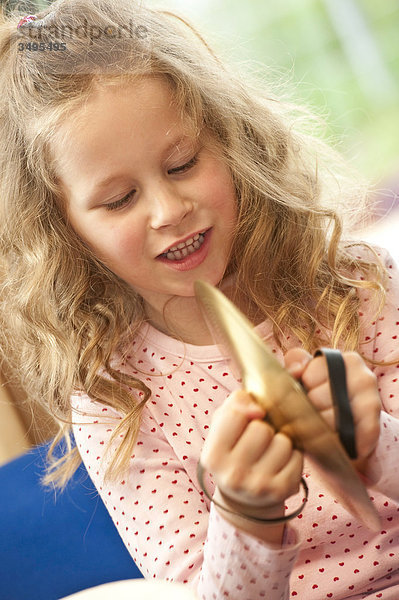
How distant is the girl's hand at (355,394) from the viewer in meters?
0.62

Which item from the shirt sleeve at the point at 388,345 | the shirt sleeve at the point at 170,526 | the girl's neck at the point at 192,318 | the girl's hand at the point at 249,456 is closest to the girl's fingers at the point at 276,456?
the girl's hand at the point at 249,456

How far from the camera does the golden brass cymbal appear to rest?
0.50 metres

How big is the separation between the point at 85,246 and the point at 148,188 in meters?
0.22

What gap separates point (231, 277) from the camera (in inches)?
42.0

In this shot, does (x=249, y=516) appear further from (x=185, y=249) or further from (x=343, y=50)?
(x=343, y=50)

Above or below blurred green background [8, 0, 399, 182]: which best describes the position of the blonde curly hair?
above

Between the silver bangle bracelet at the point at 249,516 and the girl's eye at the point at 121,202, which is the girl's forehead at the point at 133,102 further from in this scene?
the silver bangle bracelet at the point at 249,516

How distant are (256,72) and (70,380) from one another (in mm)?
521

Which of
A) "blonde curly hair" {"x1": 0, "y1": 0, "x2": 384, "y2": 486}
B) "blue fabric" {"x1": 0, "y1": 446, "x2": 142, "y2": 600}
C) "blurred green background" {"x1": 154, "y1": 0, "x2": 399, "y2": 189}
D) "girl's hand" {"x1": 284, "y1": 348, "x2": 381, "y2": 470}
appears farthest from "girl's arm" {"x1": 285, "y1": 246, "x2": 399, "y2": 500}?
"blurred green background" {"x1": 154, "y1": 0, "x2": 399, "y2": 189}

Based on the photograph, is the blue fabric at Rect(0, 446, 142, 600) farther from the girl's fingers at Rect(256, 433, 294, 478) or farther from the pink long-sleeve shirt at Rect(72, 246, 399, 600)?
the girl's fingers at Rect(256, 433, 294, 478)

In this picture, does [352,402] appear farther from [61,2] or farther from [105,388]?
[61,2]

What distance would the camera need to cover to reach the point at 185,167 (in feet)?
3.03

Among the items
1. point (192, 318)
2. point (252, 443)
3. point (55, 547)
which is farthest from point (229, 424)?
point (55, 547)

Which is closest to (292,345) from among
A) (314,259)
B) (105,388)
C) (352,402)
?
(314,259)
